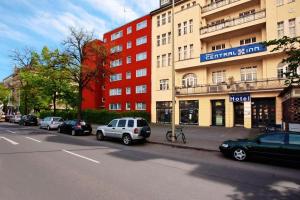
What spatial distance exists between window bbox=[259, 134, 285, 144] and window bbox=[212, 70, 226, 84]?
67.1 feet

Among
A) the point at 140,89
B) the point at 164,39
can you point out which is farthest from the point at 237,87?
the point at 140,89

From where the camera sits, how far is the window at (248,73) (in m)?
27.5

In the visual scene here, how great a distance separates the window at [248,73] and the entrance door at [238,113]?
3105 mm

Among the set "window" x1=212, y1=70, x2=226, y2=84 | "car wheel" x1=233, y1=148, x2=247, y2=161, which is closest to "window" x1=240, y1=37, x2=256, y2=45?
"window" x1=212, y1=70, x2=226, y2=84

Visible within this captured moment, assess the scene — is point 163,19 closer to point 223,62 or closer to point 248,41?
point 223,62

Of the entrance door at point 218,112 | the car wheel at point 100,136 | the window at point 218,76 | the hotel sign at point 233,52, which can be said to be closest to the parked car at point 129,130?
the car wheel at point 100,136

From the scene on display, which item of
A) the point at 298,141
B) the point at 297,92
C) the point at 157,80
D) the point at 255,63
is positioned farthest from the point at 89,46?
the point at 298,141

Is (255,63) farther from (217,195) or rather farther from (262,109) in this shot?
(217,195)

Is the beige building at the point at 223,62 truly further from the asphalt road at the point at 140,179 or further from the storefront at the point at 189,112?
the asphalt road at the point at 140,179

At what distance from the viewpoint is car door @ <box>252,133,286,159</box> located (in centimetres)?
978

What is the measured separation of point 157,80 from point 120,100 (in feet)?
39.1

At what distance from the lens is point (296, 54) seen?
1061 cm

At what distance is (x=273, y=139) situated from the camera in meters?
10.1

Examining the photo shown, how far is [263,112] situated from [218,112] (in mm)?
5219
